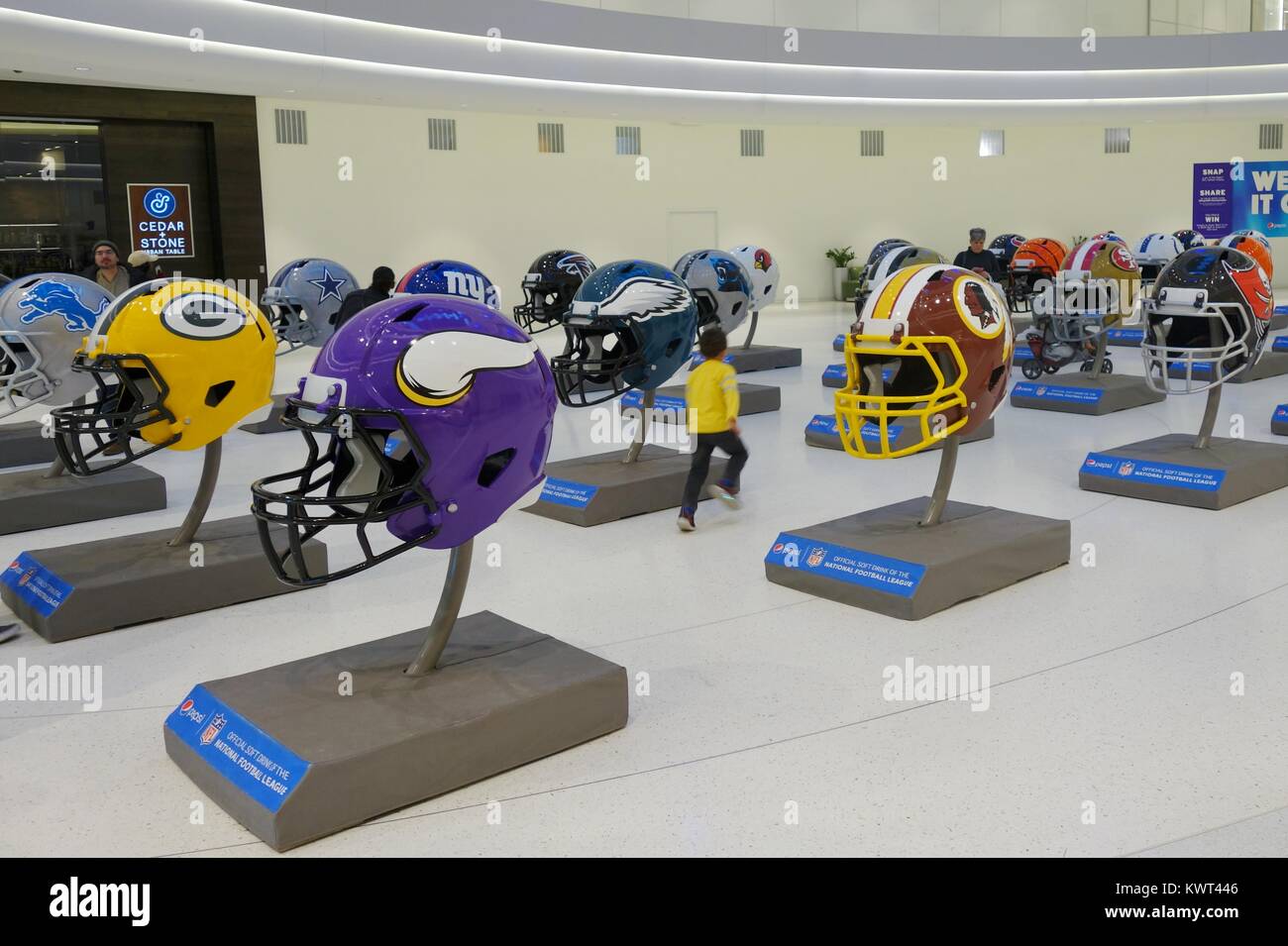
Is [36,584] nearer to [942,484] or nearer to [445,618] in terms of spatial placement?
[445,618]

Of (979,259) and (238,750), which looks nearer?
(238,750)

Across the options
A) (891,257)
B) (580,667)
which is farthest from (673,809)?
(891,257)

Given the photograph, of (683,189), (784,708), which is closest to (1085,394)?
(784,708)

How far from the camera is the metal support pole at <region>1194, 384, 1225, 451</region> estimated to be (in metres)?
6.14

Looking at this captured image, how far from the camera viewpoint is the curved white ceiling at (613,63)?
11.4m

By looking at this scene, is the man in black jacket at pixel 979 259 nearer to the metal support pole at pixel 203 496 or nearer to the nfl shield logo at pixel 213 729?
→ the metal support pole at pixel 203 496

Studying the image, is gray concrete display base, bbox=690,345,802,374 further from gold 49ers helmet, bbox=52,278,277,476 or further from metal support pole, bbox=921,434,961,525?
gold 49ers helmet, bbox=52,278,277,476

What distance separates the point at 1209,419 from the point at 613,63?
10609mm

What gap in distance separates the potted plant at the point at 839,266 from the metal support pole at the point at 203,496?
17.5 m

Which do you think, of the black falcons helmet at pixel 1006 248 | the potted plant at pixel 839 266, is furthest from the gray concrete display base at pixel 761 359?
the potted plant at pixel 839 266

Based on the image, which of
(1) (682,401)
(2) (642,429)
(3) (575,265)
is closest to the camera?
(2) (642,429)

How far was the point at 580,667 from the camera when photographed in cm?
351

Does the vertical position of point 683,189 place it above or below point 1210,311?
above

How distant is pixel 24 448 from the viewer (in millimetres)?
7801
